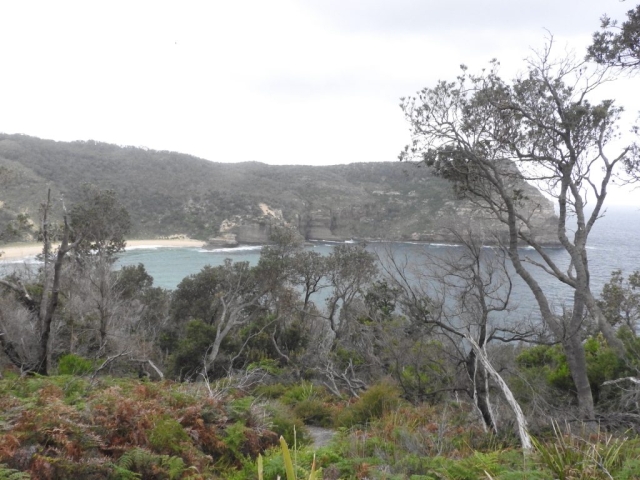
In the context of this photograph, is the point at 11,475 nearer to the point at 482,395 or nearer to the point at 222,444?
the point at 222,444

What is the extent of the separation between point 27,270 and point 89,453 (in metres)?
20.7

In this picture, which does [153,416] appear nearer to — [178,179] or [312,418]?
[312,418]

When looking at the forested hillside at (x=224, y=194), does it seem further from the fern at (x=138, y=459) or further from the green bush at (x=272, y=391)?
the fern at (x=138, y=459)

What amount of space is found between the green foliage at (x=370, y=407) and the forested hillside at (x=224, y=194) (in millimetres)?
50791

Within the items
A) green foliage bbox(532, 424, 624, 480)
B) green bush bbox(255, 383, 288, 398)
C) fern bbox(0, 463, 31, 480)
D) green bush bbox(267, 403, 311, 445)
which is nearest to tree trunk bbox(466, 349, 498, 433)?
green foliage bbox(532, 424, 624, 480)

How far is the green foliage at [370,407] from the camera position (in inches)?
275

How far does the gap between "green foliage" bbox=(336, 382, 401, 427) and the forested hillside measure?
50791mm

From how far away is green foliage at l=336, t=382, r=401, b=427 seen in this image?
6.98 m

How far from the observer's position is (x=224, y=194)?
71312mm

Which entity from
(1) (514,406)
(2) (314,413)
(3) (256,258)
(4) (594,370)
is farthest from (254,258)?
(1) (514,406)

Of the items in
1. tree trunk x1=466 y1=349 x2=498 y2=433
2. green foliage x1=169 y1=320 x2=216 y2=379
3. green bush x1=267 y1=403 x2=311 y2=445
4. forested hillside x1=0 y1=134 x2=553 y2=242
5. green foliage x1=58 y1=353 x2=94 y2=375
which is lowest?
green foliage x1=169 y1=320 x2=216 y2=379

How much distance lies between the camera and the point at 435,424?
5918 mm

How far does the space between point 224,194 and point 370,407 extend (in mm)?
66897

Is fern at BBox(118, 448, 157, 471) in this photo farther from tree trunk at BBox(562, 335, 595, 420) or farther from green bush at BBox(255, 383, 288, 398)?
tree trunk at BBox(562, 335, 595, 420)
